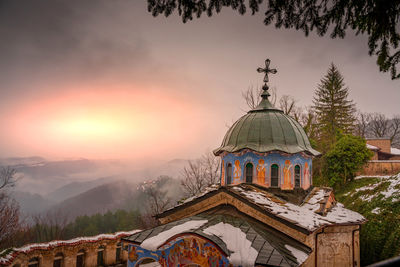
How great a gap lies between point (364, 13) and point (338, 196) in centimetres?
1800

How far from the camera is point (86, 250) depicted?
12.6 meters

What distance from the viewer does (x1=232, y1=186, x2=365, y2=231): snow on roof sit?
8098mm

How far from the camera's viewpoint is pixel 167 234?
7293 millimetres

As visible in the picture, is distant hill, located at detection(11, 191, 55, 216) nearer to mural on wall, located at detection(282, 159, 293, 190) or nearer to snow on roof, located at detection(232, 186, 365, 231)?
mural on wall, located at detection(282, 159, 293, 190)

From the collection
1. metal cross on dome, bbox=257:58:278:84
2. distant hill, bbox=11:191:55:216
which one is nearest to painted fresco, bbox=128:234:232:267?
metal cross on dome, bbox=257:58:278:84

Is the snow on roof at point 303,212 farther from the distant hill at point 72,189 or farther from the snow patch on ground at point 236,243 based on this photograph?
the distant hill at point 72,189

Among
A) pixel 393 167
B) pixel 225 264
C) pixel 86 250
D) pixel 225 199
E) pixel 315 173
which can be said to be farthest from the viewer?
pixel 315 173

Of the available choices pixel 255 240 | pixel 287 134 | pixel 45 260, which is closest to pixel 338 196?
pixel 287 134

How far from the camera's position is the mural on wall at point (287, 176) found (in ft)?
35.9

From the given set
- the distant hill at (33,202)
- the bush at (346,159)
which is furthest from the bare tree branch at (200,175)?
the distant hill at (33,202)

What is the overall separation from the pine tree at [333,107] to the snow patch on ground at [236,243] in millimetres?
28841

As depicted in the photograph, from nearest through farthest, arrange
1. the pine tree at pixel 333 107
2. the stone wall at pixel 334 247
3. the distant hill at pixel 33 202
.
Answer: the stone wall at pixel 334 247 < the pine tree at pixel 333 107 < the distant hill at pixel 33 202

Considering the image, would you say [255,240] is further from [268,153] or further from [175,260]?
[268,153]

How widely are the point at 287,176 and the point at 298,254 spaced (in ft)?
14.3
